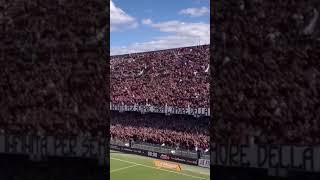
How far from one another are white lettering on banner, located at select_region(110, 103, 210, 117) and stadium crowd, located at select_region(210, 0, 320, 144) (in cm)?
2489

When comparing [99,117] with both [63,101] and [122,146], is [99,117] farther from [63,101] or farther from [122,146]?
[122,146]

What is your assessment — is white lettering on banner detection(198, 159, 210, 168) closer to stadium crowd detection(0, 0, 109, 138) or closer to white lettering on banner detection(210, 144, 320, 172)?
stadium crowd detection(0, 0, 109, 138)

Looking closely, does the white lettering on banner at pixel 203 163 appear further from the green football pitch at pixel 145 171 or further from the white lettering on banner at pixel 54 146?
the white lettering on banner at pixel 54 146

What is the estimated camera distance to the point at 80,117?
372 inches

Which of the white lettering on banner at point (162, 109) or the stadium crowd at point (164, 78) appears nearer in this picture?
the white lettering on banner at point (162, 109)

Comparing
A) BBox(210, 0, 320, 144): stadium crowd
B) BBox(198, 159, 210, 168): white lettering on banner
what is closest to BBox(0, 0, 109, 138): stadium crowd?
BBox(210, 0, 320, 144): stadium crowd

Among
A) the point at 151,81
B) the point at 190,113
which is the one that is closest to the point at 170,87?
the point at 151,81

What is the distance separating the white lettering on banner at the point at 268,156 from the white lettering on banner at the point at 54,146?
2.64 meters

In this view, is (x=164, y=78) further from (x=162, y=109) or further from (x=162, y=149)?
(x=162, y=149)

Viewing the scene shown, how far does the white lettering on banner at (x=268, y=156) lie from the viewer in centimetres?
738

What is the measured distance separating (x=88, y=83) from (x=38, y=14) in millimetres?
2150

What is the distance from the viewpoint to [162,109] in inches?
1460

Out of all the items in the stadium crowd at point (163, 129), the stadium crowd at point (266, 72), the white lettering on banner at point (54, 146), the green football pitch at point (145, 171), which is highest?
the stadium crowd at point (266, 72)

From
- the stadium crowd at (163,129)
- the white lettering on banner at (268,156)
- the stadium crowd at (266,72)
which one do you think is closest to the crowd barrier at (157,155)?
the stadium crowd at (163,129)
